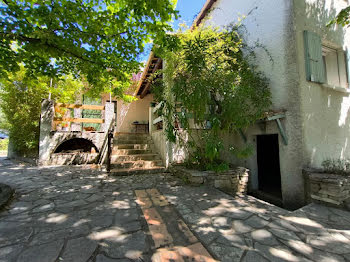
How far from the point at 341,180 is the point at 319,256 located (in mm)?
2141

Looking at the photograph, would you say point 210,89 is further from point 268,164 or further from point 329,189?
point 268,164

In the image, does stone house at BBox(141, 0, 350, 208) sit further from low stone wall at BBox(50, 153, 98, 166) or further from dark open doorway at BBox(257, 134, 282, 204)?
low stone wall at BBox(50, 153, 98, 166)

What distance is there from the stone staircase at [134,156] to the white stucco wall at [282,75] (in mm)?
2985

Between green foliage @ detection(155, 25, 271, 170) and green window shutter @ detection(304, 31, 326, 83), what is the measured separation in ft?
3.11

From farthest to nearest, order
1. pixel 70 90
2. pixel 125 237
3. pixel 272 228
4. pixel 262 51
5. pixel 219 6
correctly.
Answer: pixel 70 90, pixel 219 6, pixel 262 51, pixel 272 228, pixel 125 237

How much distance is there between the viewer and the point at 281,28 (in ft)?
13.0

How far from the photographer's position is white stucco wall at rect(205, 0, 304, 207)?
11.8ft

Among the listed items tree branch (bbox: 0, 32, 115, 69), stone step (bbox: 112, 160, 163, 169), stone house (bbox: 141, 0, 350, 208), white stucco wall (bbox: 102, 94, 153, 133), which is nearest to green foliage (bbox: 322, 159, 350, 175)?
stone house (bbox: 141, 0, 350, 208)

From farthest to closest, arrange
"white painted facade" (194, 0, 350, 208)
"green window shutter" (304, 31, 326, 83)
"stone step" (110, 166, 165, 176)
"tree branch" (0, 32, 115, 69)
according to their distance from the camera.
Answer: "stone step" (110, 166, 165, 176) < "green window shutter" (304, 31, 326, 83) < "white painted facade" (194, 0, 350, 208) < "tree branch" (0, 32, 115, 69)

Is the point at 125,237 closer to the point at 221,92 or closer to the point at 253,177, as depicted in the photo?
the point at 221,92

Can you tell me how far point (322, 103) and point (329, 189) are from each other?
2207mm

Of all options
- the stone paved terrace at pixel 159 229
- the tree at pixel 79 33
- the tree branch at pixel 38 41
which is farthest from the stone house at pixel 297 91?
the tree branch at pixel 38 41

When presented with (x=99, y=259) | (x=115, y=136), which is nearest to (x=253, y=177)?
(x=99, y=259)

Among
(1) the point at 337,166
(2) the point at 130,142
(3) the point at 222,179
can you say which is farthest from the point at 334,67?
(2) the point at 130,142
